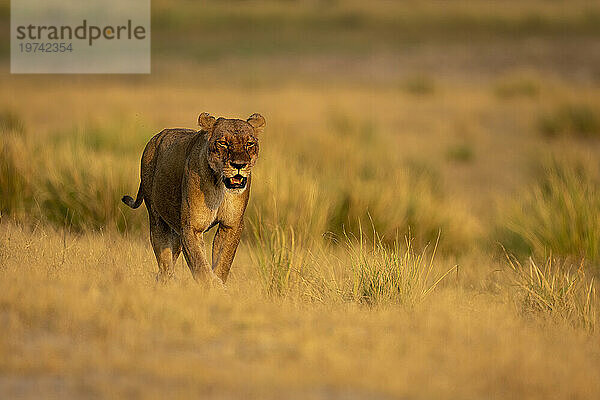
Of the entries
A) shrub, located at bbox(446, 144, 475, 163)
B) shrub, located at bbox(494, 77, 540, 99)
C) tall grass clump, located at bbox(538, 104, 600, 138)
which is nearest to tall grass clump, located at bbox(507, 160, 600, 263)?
shrub, located at bbox(446, 144, 475, 163)

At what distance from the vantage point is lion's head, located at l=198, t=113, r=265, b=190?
6.16m

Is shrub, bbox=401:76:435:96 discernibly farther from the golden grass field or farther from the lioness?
the lioness

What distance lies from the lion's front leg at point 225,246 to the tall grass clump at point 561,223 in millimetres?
3374

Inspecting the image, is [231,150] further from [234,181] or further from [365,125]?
[365,125]

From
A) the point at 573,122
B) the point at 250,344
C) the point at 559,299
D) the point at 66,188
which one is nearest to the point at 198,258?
the point at 250,344

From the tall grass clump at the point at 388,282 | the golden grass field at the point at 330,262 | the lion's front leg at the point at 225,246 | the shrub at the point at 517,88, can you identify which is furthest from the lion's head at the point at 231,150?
the shrub at the point at 517,88

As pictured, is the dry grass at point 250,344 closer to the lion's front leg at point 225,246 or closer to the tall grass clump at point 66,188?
the lion's front leg at point 225,246

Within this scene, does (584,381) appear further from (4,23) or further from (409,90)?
(4,23)

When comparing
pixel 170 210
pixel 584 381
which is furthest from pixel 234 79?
pixel 584 381

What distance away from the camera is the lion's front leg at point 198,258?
6400 millimetres

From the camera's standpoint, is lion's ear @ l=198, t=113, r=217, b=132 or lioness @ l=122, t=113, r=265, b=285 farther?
lion's ear @ l=198, t=113, r=217, b=132

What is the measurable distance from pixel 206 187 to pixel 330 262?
1.89 m

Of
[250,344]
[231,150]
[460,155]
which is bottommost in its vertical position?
[250,344]

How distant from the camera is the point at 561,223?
9258 mm
